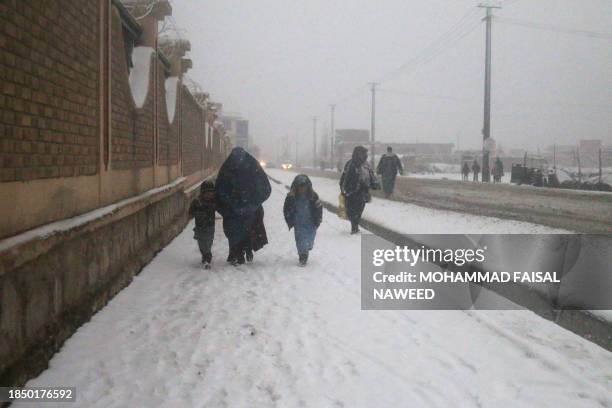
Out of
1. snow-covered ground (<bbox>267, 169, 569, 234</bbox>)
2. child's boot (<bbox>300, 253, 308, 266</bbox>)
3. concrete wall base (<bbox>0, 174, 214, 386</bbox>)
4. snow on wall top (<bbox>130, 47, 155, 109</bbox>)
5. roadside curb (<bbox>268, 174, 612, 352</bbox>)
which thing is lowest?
roadside curb (<bbox>268, 174, 612, 352</bbox>)

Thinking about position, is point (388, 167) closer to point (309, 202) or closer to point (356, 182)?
point (356, 182)

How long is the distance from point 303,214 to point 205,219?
1.33m

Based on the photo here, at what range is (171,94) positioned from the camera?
1102 centimetres

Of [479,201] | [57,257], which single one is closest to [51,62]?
[57,257]

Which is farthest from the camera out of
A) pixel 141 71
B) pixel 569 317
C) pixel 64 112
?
pixel 141 71

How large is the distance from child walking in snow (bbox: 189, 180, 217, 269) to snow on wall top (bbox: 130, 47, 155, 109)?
164 cm

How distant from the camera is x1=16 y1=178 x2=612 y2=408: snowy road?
10.8ft

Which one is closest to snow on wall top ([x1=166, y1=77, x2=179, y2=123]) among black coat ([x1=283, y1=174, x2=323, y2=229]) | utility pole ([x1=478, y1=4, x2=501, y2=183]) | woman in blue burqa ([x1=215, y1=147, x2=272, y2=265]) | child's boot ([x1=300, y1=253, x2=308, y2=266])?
woman in blue burqa ([x1=215, y1=147, x2=272, y2=265])

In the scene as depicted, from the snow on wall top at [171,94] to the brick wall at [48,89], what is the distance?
5591 millimetres

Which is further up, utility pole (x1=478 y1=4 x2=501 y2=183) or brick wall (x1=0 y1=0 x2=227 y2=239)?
utility pole (x1=478 y1=4 x2=501 y2=183)

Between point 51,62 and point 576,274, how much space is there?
18.2ft

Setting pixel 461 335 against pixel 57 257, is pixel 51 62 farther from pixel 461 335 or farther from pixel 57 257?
pixel 461 335

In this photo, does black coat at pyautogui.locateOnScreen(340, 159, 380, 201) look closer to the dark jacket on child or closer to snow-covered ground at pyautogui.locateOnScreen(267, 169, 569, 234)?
snow-covered ground at pyautogui.locateOnScreen(267, 169, 569, 234)

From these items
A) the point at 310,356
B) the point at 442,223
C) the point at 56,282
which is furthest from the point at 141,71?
the point at 442,223
